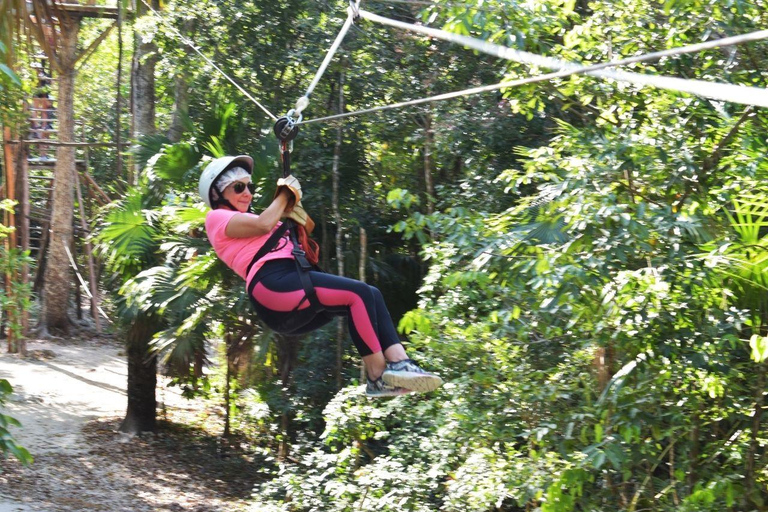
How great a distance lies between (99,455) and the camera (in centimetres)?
1101

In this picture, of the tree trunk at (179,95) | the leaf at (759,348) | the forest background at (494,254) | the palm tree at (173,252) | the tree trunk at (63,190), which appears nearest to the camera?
the leaf at (759,348)

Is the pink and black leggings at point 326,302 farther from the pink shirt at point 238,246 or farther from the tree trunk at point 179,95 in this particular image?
the tree trunk at point 179,95

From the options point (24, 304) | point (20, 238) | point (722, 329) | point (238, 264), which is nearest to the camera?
point (238, 264)

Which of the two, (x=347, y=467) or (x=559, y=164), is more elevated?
(x=559, y=164)

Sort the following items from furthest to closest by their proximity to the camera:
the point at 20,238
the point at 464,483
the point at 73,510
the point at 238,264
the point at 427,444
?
the point at 20,238 → the point at 73,510 → the point at 427,444 → the point at 464,483 → the point at 238,264

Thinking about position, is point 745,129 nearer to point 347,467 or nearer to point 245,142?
point 347,467

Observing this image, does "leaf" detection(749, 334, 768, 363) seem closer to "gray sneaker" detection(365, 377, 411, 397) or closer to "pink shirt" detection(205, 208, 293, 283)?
"gray sneaker" detection(365, 377, 411, 397)

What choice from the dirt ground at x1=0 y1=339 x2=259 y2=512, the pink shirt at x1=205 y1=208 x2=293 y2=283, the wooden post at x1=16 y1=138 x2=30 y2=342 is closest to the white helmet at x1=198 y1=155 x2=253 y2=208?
the pink shirt at x1=205 y1=208 x2=293 y2=283

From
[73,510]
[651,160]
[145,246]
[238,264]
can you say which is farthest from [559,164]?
[73,510]

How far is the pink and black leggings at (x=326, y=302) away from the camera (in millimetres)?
4387

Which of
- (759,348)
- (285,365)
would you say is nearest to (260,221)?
(759,348)

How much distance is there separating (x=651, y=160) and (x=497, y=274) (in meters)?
1.24

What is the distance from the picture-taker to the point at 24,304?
33.2ft

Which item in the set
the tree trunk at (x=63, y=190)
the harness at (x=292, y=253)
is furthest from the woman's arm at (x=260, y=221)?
the tree trunk at (x=63, y=190)
